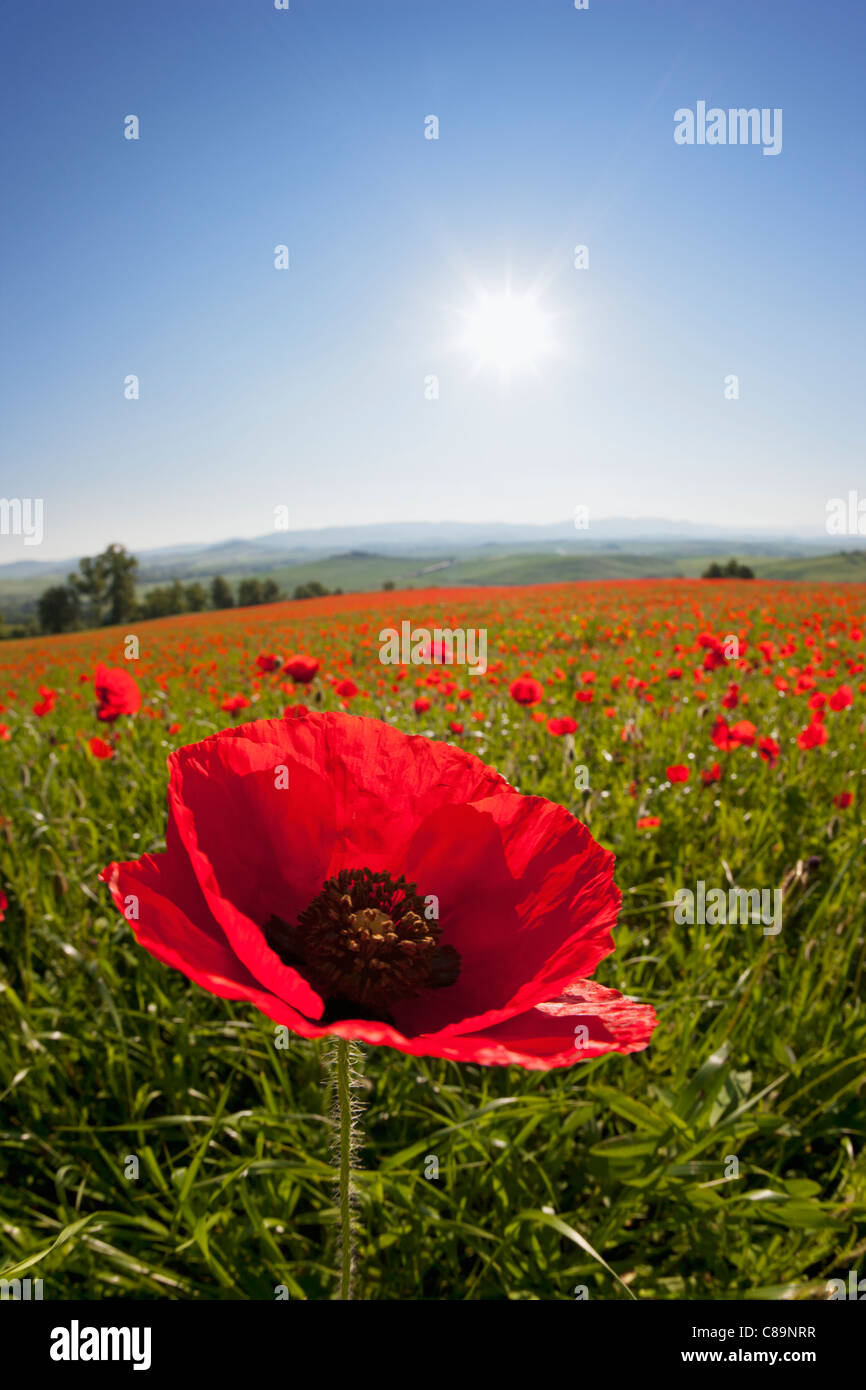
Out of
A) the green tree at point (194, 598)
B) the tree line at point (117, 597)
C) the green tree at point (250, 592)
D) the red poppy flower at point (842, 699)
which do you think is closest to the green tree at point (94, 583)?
the tree line at point (117, 597)

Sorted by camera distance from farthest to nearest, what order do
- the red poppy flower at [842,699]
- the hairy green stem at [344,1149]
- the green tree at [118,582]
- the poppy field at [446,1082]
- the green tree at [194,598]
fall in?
1. the green tree at [194,598]
2. the green tree at [118,582]
3. the red poppy flower at [842,699]
4. the poppy field at [446,1082]
5. the hairy green stem at [344,1149]

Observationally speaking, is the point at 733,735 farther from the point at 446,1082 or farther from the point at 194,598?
the point at 194,598

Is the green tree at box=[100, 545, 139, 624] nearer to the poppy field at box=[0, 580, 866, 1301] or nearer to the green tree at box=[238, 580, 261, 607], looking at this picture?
the green tree at box=[238, 580, 261, 607]

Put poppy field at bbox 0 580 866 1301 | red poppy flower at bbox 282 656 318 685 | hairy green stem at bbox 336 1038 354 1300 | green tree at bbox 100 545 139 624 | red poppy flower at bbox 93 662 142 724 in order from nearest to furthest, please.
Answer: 1. hairy green stem at bbox 336 1038 354 1300
2. poppy field at bbox 0 580 866 1301
3. red poppy flower at bbox 93 662 142 724
4. red poppy flower at bbox 282 656 318 685
5. green tree at bbox 100 545 139 624

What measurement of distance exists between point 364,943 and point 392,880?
119 mm

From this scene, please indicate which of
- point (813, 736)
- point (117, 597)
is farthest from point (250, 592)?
point (813, 736)

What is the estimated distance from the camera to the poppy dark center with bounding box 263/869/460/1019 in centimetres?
70

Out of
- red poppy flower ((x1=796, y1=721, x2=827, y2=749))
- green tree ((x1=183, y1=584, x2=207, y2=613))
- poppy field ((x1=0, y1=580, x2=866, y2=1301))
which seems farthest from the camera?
green tree ((x1=183, y1=584, x2=207, y2=613))

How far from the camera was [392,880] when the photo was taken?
0.81 meters

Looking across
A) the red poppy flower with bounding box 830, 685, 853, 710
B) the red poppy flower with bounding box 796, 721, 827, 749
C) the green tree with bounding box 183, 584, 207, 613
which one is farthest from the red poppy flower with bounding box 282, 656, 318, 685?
the green tree with bounding box 183, 584, 207, 613

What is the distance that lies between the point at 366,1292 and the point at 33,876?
6.02ft

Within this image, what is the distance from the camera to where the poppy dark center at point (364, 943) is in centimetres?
70

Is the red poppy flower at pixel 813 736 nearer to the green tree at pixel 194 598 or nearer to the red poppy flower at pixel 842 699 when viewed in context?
the red poppy flower at pixel 842 699

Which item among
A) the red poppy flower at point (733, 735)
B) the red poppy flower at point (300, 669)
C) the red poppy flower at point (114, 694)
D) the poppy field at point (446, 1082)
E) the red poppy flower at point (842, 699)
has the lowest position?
the poppy field at point (446, 1082)
